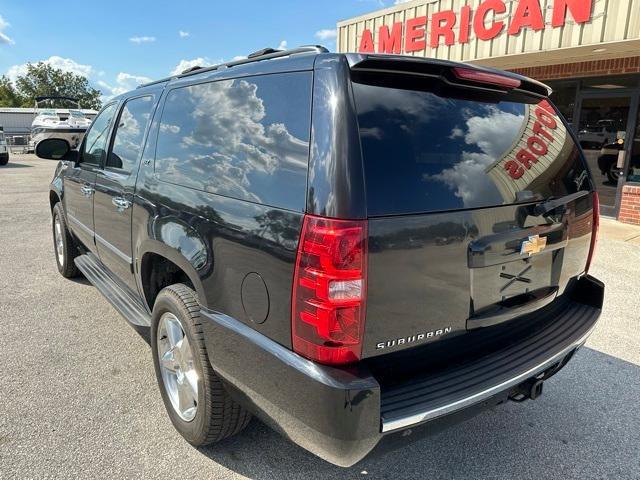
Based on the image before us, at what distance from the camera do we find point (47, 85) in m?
72.9

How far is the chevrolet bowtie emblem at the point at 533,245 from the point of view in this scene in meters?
2.15

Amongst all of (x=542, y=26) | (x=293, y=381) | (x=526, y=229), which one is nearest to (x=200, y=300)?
(x=293, y=381)

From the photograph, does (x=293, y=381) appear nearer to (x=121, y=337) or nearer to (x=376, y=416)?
(x=376, y=416)

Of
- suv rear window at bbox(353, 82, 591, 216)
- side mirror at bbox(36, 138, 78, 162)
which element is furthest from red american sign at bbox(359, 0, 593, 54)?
suv rear window at bbox(353, 82, 591, 216)

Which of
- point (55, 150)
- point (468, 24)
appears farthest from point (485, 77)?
point (468, 24)

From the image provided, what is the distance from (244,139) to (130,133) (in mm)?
1631

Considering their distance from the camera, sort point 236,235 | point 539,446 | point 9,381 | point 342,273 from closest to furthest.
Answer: point 342,273
point 236,235
point 539,446
point 9,381

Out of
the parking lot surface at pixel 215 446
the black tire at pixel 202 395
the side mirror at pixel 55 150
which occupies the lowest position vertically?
the parking lot surface at pixel 215 446

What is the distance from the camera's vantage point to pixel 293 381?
1.82m

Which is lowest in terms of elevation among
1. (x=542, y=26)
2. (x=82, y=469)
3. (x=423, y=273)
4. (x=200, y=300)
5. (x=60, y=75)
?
(x=82, y=469)

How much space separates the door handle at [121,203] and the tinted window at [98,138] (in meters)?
0.68

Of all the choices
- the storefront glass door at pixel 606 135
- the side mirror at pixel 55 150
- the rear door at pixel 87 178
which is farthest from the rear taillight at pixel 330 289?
the storefront glass door at pixel 606 135

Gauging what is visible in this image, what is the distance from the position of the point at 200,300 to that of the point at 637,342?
356 cm

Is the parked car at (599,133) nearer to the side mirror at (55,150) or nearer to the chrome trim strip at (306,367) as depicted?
the side mirror at (55,150)
